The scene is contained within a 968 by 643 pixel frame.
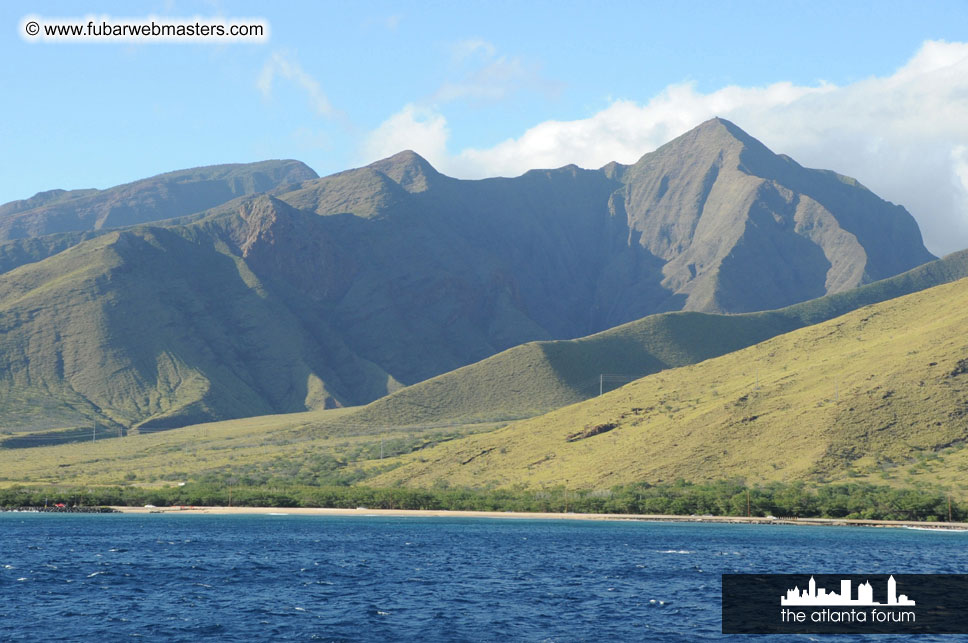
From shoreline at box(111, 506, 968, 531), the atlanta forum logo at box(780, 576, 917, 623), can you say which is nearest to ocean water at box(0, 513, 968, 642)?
shoreline at box(111, 506, 968, 531)

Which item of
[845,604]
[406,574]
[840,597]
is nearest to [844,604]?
[845,604]

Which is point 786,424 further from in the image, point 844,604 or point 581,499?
point 844,604

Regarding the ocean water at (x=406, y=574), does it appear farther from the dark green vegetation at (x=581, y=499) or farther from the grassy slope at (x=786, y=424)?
the grassy slope at (x=786, y=424)

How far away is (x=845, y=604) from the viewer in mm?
63906

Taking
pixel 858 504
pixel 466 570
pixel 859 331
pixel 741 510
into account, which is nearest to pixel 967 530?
pixel 858 504

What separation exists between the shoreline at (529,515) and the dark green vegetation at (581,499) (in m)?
1.82

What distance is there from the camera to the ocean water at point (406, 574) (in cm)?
5522

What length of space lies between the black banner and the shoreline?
4900cm

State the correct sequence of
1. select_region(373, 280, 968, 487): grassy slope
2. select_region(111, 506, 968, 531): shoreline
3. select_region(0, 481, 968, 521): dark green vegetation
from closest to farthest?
select_region(111, 506, 968, 531): shoreline, select_region(0, 481, 968, 521): dark green vegetation, select_region(373, 280, 968, 487): grassy slope

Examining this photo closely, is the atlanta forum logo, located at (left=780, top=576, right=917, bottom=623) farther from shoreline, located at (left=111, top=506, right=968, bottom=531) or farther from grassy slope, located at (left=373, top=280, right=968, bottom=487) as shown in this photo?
grassy slope, located at (left=373, top=280, right=968, bottom=487)

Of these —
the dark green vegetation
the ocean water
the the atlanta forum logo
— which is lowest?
the the atlanta forum logo

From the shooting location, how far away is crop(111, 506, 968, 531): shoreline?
124125mm

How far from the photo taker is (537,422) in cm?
19900

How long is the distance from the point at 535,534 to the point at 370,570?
3751 cm
